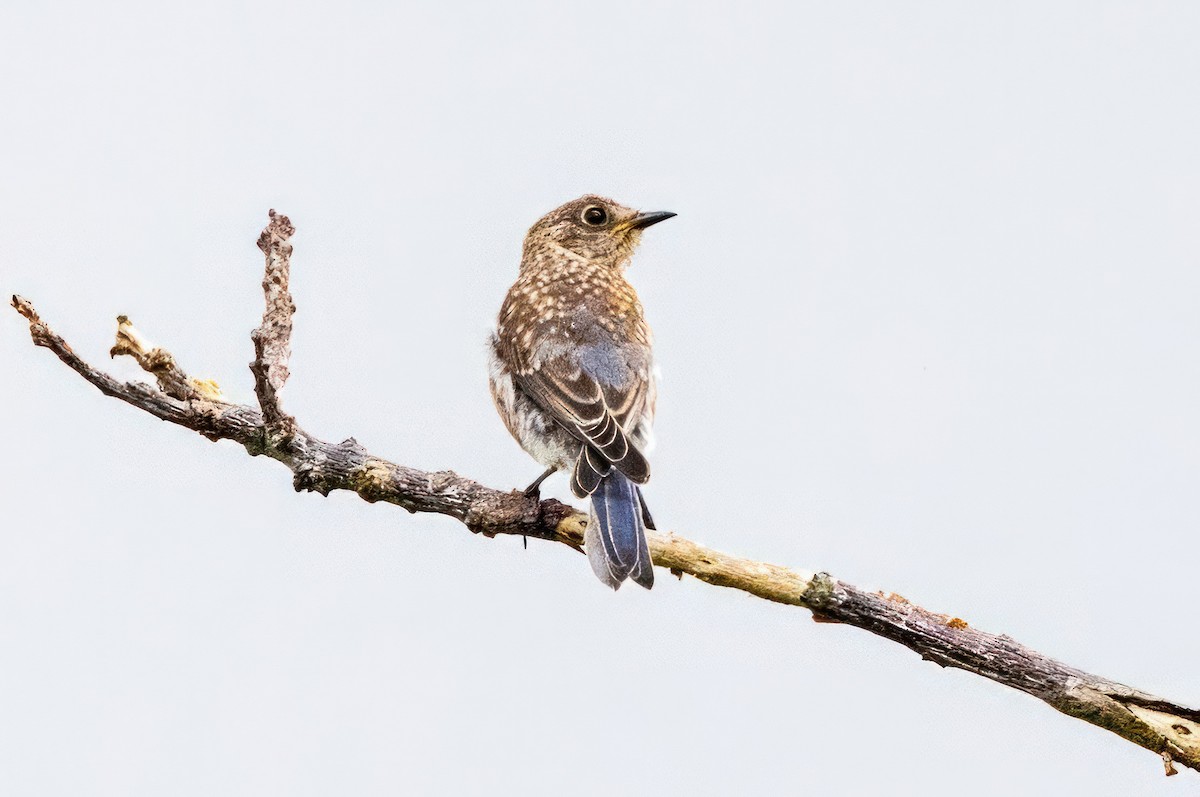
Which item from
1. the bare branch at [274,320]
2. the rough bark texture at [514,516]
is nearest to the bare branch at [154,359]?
the rough bark texture at [514,516]

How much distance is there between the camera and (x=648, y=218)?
6.39 metres

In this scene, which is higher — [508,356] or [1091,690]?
[508,356]

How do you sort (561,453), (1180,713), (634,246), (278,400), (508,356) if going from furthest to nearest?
(634,246), (508,356), (561,453), (278,400), (1180,713)

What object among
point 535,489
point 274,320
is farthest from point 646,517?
point 274,320

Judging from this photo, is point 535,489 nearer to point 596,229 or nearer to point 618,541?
point 618,541

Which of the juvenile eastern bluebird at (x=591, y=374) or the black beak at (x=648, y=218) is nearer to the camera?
the juvenile eastern bluebird at (x=591, y=374)

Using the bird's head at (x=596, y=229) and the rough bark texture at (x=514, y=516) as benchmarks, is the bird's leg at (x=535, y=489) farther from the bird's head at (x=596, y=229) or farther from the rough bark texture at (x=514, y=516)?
the bird's head at (x=596, y=229)

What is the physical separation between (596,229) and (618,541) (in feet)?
8.26

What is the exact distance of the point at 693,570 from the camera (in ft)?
13.9

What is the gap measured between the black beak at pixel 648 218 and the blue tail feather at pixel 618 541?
2.21m

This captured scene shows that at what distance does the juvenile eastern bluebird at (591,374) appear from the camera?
4.45 meters

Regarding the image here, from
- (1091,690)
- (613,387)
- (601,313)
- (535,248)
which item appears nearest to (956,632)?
(1091,690)

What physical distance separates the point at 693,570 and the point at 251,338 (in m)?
1.60

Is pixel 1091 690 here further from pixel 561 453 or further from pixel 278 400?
pixel 278 400
